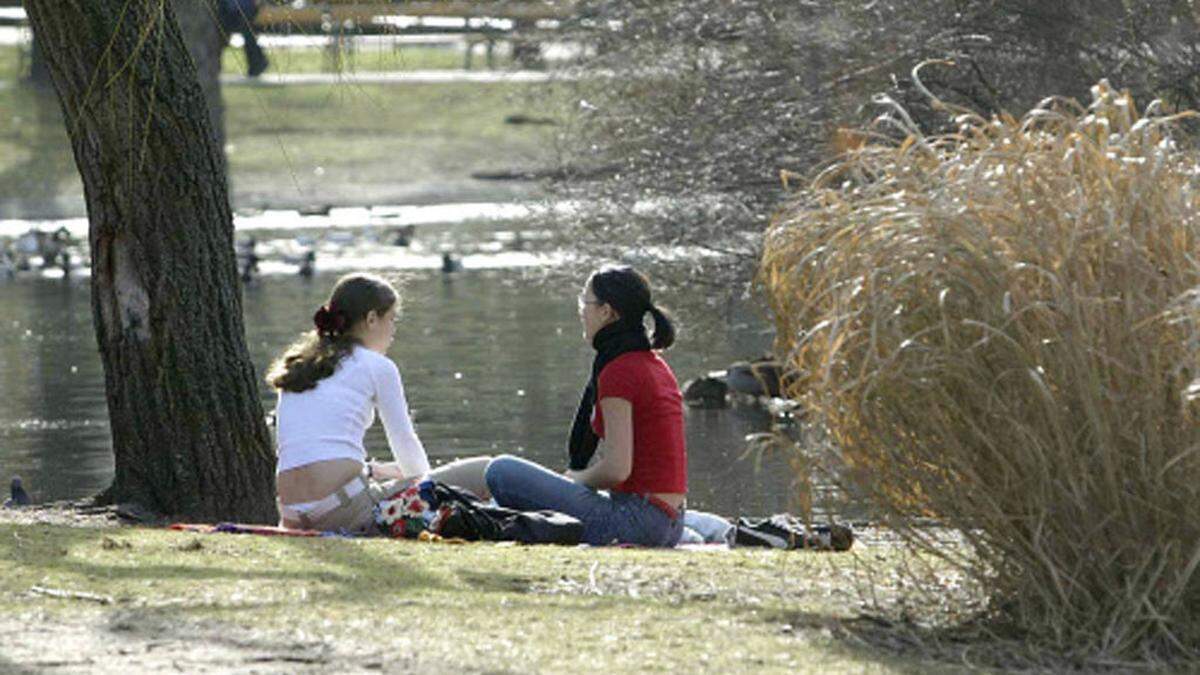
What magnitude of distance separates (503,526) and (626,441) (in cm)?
59

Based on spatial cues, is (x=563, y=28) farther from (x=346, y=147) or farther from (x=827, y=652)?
(x=346, y=147)

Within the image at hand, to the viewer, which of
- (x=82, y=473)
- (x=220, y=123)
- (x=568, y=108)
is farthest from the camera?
(x=220, y=123)

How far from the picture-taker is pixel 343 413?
9031 mm

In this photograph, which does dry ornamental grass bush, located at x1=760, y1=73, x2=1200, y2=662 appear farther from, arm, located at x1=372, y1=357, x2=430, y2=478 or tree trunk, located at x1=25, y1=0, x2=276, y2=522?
tree trunk, located at x1=25, y1=0, x2=276, y2=522

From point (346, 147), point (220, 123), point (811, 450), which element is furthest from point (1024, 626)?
point (346, 147)

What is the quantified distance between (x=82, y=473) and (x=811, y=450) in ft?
28.6

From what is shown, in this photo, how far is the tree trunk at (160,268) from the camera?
10.2 metres

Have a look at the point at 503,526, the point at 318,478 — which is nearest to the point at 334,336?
the point at 318,478

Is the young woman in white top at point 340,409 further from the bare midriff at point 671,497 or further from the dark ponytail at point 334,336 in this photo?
the bare midriff at point 671,497

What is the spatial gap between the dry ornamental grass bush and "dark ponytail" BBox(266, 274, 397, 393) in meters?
2.85

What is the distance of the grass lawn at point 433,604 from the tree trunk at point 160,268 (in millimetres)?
2042

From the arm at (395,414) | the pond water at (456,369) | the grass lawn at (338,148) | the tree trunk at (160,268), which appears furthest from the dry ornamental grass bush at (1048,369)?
the grass lawn at (338,148)

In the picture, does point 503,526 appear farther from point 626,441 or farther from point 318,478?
point 318,478

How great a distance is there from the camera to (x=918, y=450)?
667cm
